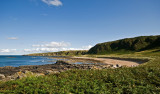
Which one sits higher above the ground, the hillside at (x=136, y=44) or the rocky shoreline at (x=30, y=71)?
the hillside at (x=136, y=44)

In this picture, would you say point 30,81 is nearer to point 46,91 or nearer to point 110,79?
point 46,91

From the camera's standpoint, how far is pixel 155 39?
518 feet

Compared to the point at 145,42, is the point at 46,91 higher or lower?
lower

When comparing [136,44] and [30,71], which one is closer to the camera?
[30,71]

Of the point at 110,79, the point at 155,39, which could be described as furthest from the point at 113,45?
the point at 110,79

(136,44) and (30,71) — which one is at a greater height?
(136,44)

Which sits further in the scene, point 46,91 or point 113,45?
point 113,45

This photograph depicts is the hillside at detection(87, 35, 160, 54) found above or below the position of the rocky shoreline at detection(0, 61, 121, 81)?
above

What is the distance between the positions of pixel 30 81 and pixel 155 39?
179 m

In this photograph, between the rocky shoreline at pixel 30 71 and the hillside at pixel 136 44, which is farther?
the hillside at pixel 136 44

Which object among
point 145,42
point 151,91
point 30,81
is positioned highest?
point 145,42

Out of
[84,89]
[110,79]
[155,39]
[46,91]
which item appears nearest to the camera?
[46,91]

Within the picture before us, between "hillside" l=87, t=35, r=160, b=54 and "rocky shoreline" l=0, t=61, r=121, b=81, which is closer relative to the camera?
"rocky shoreline" l=0, t=61, r=121, b=81

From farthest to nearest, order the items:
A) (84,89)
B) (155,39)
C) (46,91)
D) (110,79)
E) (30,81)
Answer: (155,39) → (110,79) → (30,81) → (84,89) → (46,91)
